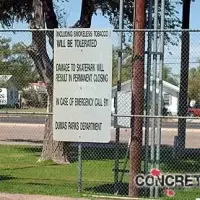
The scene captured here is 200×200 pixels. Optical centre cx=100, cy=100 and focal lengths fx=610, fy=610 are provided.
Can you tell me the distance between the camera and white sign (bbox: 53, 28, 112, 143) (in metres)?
11.3

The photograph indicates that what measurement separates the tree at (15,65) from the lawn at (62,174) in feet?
7.43

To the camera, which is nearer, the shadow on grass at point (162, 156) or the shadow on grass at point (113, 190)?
the shadow on grass at point (113, 190)

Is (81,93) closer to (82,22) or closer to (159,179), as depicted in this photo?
(159,179)

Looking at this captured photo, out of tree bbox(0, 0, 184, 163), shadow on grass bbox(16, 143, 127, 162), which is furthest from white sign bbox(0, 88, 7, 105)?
shadow on grass bbox(16, 143, 127, 162)

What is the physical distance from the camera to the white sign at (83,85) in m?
11.3

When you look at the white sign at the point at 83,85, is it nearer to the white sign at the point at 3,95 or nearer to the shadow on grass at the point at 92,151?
the white sign at the point at 3,95

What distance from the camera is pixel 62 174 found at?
49.4ft

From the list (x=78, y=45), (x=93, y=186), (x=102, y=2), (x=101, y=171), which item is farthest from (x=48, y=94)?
(x=102, y=2)

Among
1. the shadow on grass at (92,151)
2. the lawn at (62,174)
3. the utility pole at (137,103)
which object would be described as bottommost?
the shadow on grass at (92,151)

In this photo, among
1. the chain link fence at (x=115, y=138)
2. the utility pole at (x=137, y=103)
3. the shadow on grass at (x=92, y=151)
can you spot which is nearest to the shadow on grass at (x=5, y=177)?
the chain link fence at (x=115, y=138)

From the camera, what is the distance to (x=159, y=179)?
1159cm

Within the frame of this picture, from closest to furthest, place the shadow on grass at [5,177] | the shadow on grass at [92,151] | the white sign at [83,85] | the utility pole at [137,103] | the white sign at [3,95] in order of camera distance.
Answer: the white sign at [83,85] → the utility pole at [137,103] → the white sign at [3,95] → the shadow on grass at [5,177] → the shadow on grass at [92,151]

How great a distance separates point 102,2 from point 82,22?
10.7ft

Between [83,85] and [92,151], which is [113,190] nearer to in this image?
[83,85]
